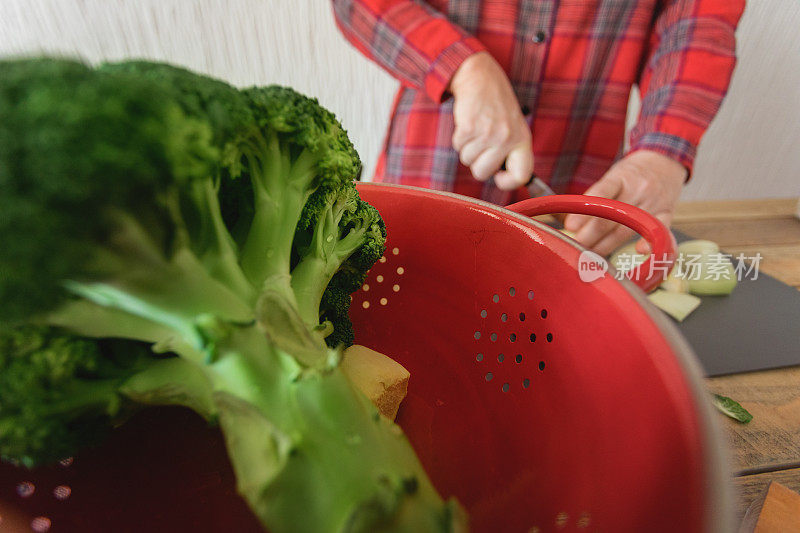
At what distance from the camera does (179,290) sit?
279 mm

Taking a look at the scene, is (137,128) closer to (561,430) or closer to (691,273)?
(561,430)

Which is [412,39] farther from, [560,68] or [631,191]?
[631,191]

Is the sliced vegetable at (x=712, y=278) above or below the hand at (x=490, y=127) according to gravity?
below

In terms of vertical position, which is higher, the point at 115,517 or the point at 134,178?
the point at 134,178

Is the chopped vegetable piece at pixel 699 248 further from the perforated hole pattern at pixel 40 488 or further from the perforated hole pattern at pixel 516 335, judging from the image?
the perforated hole pattern at pixel 40 488

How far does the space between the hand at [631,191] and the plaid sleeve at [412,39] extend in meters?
0.38

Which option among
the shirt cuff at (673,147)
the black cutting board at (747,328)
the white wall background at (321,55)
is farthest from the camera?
the white wall background at (321,55)

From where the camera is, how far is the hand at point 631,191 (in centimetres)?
76

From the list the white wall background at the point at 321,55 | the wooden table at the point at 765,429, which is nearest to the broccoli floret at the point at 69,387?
the wooden table at the point at 765,429

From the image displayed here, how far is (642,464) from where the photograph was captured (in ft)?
0.94

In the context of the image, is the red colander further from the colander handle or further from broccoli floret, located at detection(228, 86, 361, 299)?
broccoli floret, located at detection(228, 86, 361, 299)

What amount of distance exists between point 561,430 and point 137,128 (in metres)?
0.39

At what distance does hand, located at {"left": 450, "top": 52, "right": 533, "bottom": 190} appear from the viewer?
80 cm

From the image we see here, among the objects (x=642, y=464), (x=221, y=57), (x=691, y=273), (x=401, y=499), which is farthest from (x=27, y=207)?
(x=221, y=57)
